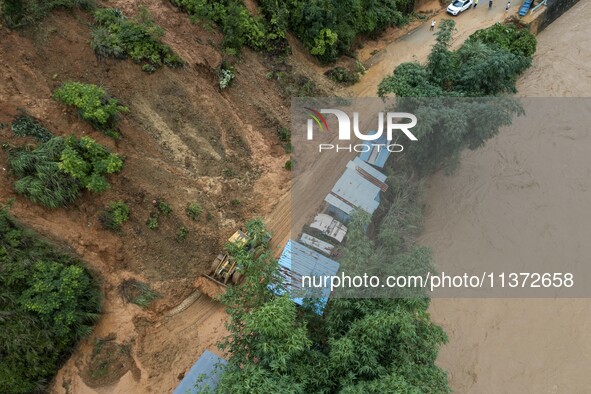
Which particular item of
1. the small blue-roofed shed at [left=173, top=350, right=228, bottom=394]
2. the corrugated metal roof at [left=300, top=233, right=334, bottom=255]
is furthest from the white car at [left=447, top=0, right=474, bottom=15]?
the small blue-roofed shed at [left=173, top=350, right=228, bottom=394]

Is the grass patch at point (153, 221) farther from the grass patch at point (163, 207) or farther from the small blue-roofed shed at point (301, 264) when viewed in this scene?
the small blue-roofed shed at point (301, 264)

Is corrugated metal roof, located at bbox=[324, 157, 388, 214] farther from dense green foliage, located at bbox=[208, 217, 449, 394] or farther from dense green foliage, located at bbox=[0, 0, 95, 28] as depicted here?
dense green foliage, located at bbox=[0, 0, 95, 28]

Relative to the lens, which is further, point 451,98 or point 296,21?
point 296,21

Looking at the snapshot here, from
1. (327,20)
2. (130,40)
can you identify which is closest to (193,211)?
(130,40)

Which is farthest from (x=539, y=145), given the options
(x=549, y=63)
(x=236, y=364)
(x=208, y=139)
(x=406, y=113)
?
(x=236, y=364)

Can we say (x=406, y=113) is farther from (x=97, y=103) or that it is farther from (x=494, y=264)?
(x=97, y=103)

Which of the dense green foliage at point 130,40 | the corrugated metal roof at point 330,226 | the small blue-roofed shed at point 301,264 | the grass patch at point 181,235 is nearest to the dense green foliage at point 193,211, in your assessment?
the grass patch at point 181,235

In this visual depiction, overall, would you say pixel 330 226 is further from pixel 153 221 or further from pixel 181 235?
pixel 153 221
